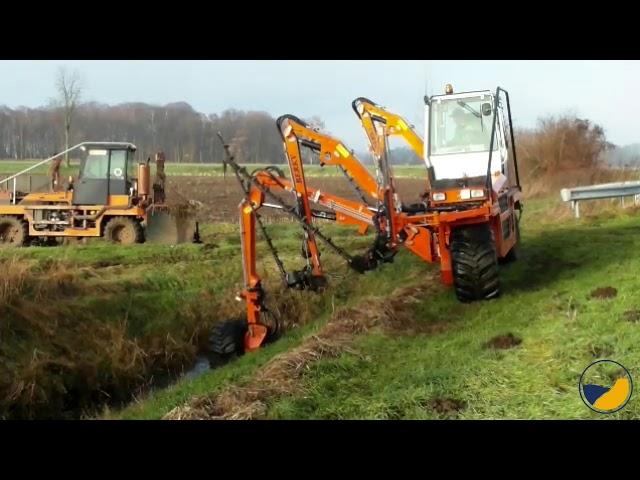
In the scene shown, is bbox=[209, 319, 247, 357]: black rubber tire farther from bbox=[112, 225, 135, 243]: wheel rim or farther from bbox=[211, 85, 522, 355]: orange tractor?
bbox=[112, 225, 135, 243]: wheel rim

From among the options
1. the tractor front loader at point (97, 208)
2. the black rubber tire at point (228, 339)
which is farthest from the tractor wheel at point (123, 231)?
the black rubber tire at point (228, 339)

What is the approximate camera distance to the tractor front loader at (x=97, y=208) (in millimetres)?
18359

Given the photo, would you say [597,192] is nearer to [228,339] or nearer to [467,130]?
[467,130]

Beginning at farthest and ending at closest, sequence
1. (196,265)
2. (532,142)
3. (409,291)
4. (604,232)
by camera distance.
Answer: (532,142)
(604,232)
(196,265)
(409,291)

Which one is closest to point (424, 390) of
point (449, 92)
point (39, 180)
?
point (449, 92)

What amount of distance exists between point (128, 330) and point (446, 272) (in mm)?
5178

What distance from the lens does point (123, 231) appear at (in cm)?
1844

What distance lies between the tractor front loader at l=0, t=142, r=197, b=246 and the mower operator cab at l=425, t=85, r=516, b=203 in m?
8.54

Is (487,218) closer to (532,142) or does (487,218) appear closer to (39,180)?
(39,180)

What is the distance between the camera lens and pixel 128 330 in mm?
11430

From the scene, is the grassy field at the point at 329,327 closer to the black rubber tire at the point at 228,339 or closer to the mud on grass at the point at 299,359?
the mud on grass at the point at 299,359

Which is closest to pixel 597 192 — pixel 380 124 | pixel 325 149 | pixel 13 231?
pixel 380 124

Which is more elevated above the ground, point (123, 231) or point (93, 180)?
point (93, 180)

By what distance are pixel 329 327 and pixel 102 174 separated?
39.5ft
